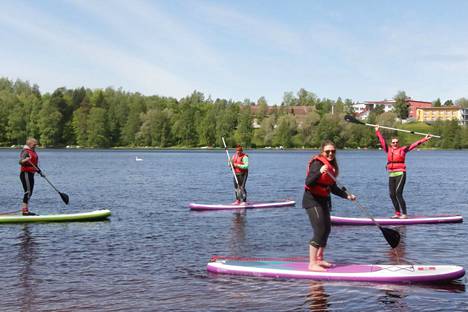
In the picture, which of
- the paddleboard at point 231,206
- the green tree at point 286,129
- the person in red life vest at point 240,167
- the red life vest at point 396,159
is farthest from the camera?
the green tree at point 286,129

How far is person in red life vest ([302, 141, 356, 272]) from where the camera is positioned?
10609 millimetres

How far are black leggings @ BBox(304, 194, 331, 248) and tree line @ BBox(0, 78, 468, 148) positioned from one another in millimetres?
147101

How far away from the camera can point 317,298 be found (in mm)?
10180

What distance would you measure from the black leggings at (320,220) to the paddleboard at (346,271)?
0.60 m

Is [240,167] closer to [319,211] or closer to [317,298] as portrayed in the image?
[319,211]

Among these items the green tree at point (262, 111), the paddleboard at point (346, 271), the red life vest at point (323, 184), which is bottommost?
the paddleboard at point (346, 271)

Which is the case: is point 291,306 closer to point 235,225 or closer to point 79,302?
point 79,302

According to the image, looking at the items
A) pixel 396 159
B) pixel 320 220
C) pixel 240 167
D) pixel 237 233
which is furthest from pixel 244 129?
pixel 320 220

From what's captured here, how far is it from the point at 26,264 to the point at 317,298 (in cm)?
632

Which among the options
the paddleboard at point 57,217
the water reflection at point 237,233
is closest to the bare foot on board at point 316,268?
the water reflection at point 237,233

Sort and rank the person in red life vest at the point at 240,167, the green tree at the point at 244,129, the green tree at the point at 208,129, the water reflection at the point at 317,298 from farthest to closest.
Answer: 1. the green tree at the point at 208,129
2. the green tree at the point at 244,129
3. the person in red life vest at the point at 240,167
4. the water reflection at the point at 317,298

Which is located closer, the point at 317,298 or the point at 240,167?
the point at 317,298

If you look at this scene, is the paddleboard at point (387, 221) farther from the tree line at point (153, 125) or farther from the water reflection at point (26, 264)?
the tree line at point (153, 125)

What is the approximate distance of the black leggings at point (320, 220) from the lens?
10952mm
